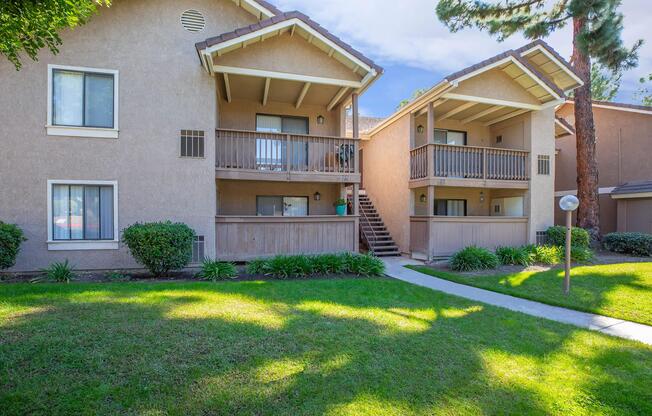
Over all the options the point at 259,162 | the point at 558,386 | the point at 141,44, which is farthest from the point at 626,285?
the point at 141,44

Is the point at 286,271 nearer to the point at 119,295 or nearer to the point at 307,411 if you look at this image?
the point at 119,295

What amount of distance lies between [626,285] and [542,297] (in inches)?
101

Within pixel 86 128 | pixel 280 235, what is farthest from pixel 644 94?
pixel 86 128

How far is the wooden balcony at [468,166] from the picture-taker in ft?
40.7

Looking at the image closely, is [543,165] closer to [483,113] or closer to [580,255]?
[483,113]

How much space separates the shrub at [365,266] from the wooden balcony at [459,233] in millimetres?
3104

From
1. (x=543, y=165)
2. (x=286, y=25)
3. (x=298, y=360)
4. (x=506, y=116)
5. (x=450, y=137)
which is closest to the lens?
(x=298, y=360)

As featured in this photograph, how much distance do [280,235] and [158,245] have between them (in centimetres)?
349

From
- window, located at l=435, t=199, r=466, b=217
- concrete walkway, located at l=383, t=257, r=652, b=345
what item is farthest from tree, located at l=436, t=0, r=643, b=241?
concrete walkway, located at l=383, t=257, r=652, b=345

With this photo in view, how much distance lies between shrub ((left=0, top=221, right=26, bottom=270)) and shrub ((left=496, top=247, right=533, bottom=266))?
13451mm

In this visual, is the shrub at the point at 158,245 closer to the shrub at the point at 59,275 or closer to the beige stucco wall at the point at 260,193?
the shrub at the point at 59,275

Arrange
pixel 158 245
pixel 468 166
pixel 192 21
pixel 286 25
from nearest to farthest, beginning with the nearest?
pixel 158 245 < pixel 286 25 < pixel 192 21 < pixel 468 166

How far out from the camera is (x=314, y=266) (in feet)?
31.1

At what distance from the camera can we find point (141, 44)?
9.78 m
